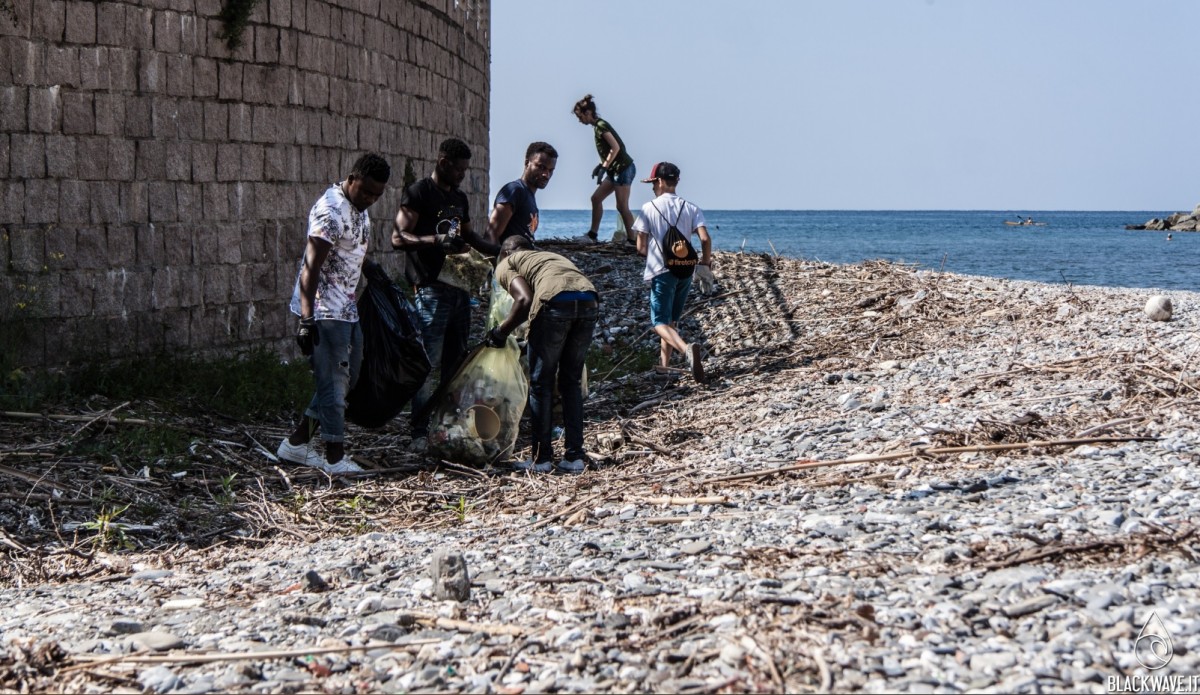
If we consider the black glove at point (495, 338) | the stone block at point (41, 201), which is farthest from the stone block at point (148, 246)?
the black glove at point (495, 338)

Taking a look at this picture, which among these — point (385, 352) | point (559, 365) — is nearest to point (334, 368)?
point (385, 352)

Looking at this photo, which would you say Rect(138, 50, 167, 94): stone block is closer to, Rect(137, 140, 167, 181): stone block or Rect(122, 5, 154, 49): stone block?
Rect(122, 5, 154, 49): stone block

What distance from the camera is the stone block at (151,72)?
779cm

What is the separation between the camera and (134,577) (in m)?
4.81

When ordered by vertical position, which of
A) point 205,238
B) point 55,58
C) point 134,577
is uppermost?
point 55,58

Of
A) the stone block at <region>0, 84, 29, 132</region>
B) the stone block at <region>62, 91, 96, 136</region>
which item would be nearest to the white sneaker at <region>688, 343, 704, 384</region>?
the stone block at <region>62, 91, 96, 136</region>

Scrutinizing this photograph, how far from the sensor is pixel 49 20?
285 inches

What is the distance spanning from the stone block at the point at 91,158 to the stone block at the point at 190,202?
59 centimetres

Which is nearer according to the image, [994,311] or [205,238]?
[205,238]

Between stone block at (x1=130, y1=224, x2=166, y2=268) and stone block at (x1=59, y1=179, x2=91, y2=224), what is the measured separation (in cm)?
36

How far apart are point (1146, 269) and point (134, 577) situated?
36452 millimetres

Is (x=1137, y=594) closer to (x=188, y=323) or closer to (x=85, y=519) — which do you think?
(x=85, y=519)

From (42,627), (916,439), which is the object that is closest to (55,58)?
(42,627)

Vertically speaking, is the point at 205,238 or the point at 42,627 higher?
the point at 205,238
